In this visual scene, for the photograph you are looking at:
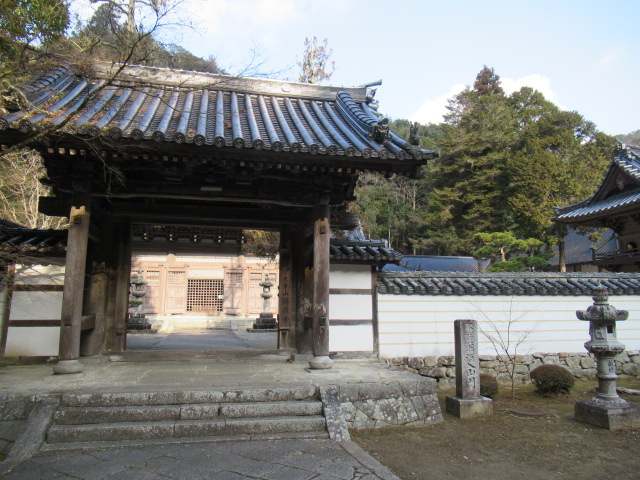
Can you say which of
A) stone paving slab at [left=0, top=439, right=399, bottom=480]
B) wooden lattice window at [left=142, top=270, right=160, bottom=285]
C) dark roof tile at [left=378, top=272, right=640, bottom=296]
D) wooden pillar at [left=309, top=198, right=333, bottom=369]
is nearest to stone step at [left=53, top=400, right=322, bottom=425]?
stone paving slab at [left=0, top=439, right=399, bottom=480]

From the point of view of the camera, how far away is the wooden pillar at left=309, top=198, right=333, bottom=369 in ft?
23.1

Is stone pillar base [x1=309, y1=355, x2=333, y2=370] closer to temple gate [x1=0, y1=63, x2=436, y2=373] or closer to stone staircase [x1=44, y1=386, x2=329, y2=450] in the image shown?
temple gate [x1=0, y1=63, x2=436, y2=373]

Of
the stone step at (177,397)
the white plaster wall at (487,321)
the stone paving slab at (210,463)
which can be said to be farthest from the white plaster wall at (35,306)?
the white plaster wall at (487,321)

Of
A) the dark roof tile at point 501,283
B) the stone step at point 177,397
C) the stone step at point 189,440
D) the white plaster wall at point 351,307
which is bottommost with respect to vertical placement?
the stone step at point 189,440

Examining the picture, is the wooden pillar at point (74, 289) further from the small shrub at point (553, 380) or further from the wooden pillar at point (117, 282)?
the small shrub at point (553, 380)

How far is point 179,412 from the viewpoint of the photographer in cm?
522

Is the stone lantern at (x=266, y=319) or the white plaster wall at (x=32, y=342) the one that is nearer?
the white plaster wall at (x=32, y=342)

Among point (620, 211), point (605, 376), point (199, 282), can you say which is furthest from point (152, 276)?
point (605, 376)

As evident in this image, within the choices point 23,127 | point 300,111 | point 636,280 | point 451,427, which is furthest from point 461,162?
point 23,127

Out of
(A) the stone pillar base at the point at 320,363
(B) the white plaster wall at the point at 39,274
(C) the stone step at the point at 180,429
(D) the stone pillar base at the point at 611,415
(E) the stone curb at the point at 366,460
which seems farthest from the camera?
(B) the white plaster wall at the point at 39,274

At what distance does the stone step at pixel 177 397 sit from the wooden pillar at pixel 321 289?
1.32m

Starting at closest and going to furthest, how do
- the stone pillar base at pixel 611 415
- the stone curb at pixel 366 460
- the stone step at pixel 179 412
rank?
the stone curb at pixel 366 460
the stone step at pixel 179 412
the stone pillar base at pixel 611 415

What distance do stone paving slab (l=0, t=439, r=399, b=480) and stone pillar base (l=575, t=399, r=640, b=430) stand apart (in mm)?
4016

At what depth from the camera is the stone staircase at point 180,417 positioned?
4.88m
